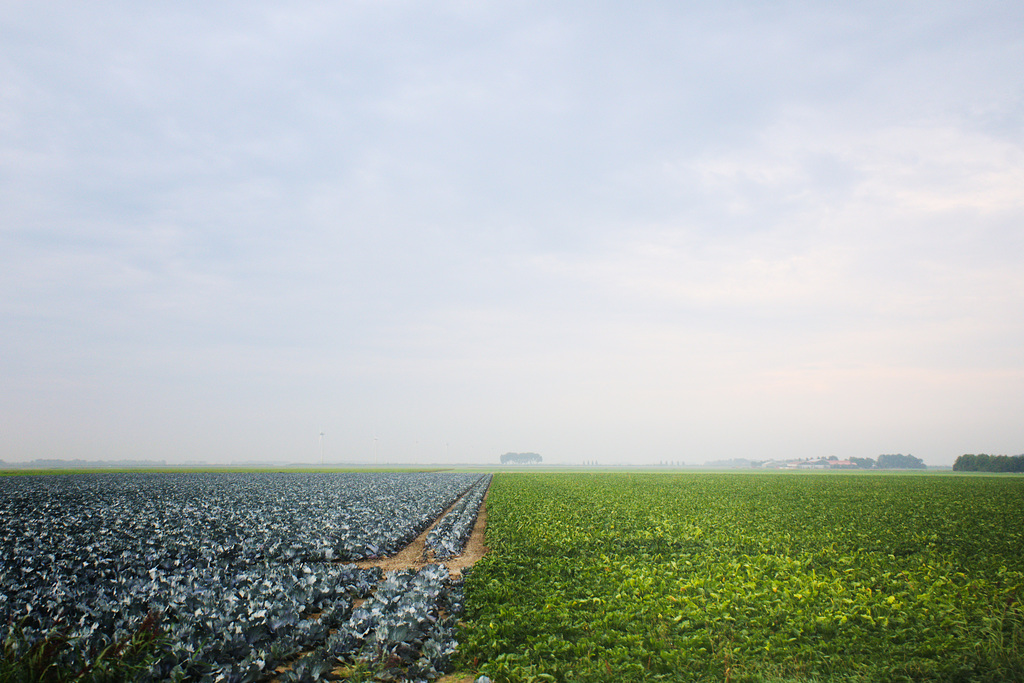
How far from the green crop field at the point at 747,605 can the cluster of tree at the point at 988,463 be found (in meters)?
153

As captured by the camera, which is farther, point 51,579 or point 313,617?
point 51,579

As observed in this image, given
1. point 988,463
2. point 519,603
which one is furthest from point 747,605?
point 988,463

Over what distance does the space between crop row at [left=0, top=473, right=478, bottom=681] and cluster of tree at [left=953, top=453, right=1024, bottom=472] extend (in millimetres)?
168238

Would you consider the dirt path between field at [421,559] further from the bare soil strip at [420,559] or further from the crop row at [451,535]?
the crop row at [451,535]

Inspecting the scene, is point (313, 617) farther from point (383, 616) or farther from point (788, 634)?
point (788, 634)

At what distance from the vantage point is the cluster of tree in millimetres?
127250

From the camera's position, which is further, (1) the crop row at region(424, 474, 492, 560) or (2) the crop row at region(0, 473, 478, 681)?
(1) the crop row at region(424, 474, 492, 560)

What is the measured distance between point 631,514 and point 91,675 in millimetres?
22200

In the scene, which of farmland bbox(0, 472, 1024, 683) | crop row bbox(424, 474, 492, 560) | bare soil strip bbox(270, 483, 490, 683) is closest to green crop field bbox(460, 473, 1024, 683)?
farmland bbox(0, 472, 1024, 683)

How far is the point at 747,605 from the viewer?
32.9 ft

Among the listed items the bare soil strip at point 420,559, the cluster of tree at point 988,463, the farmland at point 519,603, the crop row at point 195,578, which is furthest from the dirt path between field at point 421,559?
the cluster of tree at point 988,463

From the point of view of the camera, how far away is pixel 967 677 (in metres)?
7.22

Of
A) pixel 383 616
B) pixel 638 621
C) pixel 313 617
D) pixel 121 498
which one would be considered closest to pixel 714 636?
pixel 638 621

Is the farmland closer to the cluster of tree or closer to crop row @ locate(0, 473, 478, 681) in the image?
crop row @ locate(0, 473, 478, 681)
